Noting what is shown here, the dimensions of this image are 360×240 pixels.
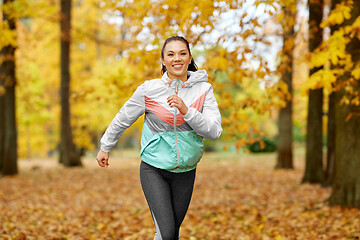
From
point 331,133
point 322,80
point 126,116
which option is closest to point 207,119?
point 126,116

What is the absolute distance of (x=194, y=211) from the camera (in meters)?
7.25

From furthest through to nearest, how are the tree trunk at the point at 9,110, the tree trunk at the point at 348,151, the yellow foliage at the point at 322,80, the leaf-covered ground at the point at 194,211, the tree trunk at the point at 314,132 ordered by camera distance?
the tree trunk at the point at 9,110
the tree trunk at the point at 314,132
the tree trunk at the point at 348,151
the leaf-covered ground at the point at 194,211
the yellow foliage at the point at 322,80

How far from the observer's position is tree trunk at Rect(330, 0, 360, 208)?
6139mm

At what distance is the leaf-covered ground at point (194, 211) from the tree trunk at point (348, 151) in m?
0.26

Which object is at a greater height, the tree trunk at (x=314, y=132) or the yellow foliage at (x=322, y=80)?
the yellow foliage at (x=322, y=80)

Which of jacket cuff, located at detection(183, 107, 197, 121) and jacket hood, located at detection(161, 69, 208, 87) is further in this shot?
jacket hood, located at detection(161, 69, 208, 87)

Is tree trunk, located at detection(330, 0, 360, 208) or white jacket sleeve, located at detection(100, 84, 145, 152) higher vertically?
white jacket sleeve, located at detection(100, 84, 145, 152)

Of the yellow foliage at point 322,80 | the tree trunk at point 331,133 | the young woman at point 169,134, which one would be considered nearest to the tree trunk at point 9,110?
the tree trunk at point 331,133

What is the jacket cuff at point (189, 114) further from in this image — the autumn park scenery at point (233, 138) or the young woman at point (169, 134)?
the autumn park scenery at point (233, 138)

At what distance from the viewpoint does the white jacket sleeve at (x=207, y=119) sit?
2664 millimetres

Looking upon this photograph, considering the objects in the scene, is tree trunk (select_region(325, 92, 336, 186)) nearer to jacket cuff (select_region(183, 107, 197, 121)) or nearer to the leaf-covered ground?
the leaf-covered ground

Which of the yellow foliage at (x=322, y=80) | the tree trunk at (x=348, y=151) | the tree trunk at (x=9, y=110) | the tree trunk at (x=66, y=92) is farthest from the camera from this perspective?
the tree trunk at (x=66, y=92)

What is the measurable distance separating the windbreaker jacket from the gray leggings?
97mm

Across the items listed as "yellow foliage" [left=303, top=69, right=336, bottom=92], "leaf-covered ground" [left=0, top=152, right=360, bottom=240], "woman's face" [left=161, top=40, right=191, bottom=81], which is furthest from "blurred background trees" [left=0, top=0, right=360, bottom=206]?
"woman's face" [left=161, top=40, right=191, bottom=81]
